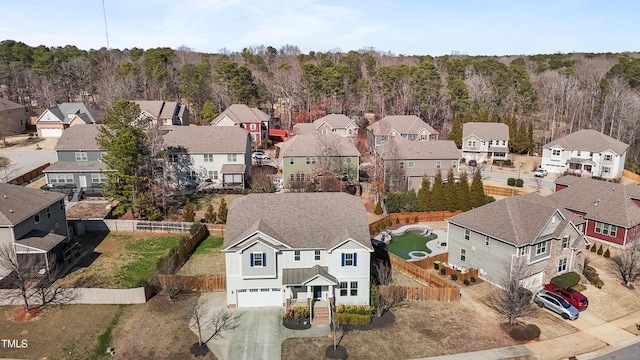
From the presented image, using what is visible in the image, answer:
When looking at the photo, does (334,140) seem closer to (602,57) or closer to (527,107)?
(527,107)

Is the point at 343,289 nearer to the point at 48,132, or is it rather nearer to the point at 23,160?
the point at 23,160

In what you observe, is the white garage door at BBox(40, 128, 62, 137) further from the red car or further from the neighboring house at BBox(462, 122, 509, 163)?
the red car

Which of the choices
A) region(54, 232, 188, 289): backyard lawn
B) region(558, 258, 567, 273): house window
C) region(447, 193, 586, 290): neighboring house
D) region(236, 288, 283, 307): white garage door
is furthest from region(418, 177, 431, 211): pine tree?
region(54, 232, 188, 289): backyard lawn

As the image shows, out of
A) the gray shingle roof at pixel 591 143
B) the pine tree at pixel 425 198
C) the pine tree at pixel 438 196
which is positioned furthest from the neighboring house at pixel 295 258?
the gray shingle roof at pixel 591 143

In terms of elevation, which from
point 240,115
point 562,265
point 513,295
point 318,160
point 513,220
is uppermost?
point 240,115

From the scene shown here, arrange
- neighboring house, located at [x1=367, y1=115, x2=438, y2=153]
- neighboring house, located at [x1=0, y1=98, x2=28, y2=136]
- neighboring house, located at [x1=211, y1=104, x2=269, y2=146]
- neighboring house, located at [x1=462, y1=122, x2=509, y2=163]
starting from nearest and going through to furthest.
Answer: neighboring house, located at [x1=462, y1=122, x2=509, y2=163] < neighboring house, located at [x1=367, y1=115, x2=438, y2=153] < neighboring house, located at [x1=211, y1=104, x2=269, y2=146] < neighboring house, located at [x1=0, y1=98, x2=28, y2=136]

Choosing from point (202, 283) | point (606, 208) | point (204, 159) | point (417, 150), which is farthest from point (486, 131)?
point (202, 283)

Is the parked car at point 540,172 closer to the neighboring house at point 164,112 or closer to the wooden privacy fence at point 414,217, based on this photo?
the wooden privacy fence at point 414,217
